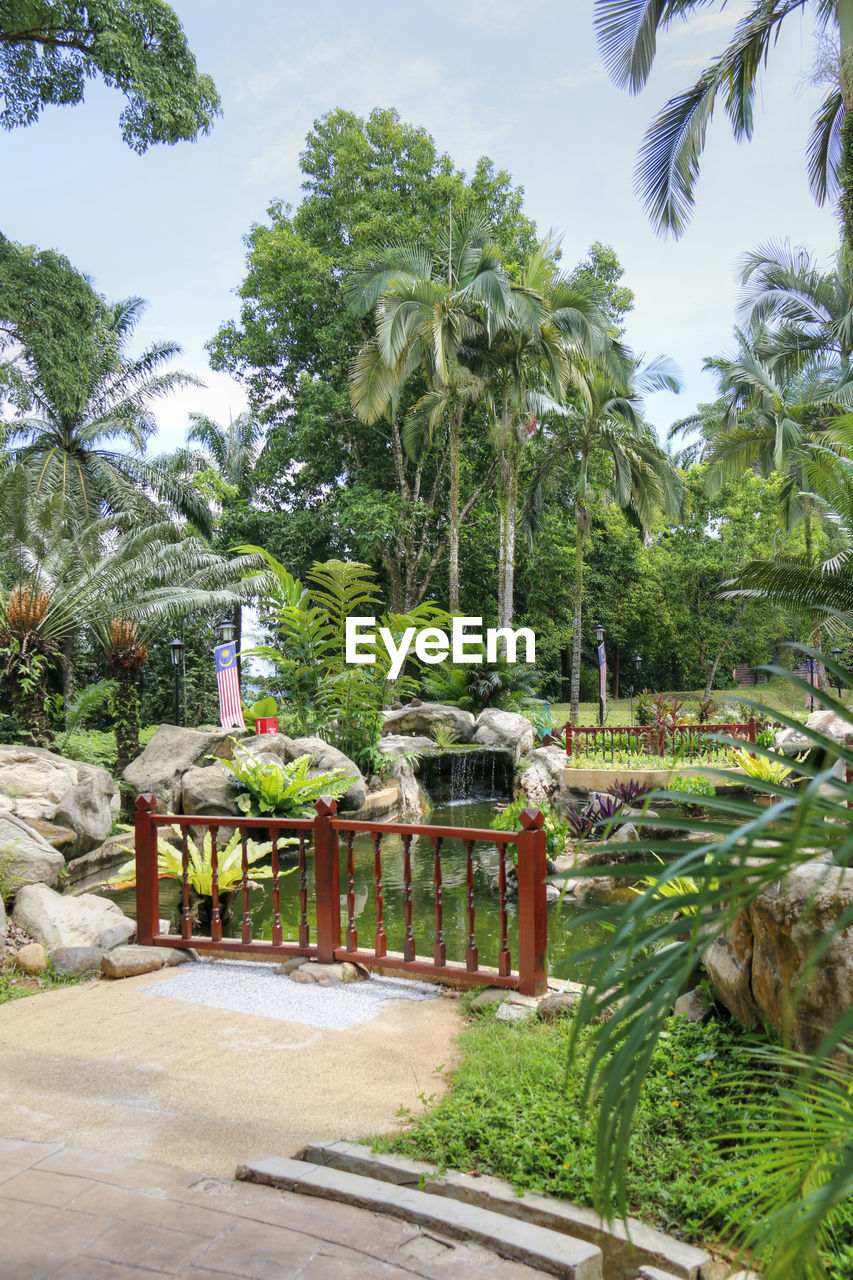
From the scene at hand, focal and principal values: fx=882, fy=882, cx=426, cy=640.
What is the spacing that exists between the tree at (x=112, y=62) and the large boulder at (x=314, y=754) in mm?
7885

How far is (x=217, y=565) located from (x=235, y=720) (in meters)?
8.05

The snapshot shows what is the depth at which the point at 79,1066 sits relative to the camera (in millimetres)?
4023

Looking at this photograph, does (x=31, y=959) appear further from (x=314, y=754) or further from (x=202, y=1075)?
(x=314, y=754)

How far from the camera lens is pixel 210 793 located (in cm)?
1089

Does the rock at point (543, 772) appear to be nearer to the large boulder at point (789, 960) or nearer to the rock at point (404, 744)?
the rock at point (404, 744)

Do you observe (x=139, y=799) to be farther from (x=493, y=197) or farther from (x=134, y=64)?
(x=493, y=197)

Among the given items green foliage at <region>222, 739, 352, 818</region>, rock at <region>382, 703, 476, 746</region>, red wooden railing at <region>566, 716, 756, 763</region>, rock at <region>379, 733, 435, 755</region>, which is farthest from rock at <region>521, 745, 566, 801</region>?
green foliage at <region>222, 739, 352, 818</region>

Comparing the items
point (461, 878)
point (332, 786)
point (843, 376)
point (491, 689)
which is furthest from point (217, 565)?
point (843, 376)

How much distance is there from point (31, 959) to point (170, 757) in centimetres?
693

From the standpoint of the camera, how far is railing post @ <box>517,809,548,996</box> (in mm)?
4605

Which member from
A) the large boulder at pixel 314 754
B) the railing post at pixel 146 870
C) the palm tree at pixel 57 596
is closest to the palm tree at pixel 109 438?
the palm tree at pixel 57 596

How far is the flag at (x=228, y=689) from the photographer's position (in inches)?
548

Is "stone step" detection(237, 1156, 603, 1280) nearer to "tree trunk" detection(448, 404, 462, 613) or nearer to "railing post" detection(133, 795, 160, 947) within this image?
"railing post" detection(133, 795, 160, 947)

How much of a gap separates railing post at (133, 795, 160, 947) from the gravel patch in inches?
19.0
